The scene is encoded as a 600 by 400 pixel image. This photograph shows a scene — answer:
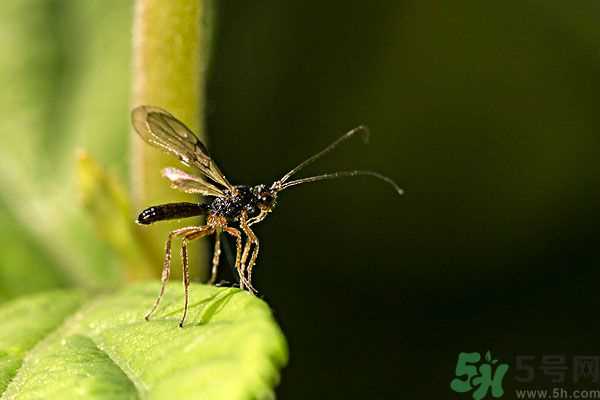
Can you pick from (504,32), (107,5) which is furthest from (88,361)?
(504,32)

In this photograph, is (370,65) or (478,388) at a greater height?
(370,65)

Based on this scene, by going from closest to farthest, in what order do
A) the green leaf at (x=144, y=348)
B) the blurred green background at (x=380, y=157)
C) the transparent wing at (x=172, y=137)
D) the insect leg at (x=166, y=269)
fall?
1. the green leaf at (x=144, y=348)
2. the insect leg at (x=166, y=269)
3. the transparent wing at (x=172, y=137)
4. the blurred green background at (x=380, y=157)

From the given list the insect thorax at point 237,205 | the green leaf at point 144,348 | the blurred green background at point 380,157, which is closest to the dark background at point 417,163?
the blurred green background at point 380,157

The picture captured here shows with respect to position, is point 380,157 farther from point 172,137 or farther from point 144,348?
point 144,348

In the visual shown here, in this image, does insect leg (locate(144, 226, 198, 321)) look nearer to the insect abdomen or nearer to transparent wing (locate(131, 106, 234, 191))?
the insect abdomen

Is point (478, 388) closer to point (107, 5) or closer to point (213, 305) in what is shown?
point (213, 305)

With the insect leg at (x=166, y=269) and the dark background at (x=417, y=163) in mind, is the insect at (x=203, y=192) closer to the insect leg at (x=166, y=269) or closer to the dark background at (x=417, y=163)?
the insect leg at (x=166, y=269)

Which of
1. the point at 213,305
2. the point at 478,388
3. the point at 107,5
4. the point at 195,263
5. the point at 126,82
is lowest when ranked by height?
the point at 478,388

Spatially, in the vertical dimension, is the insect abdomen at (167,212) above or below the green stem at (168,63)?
below

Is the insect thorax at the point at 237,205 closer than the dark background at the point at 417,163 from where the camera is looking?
Yes
